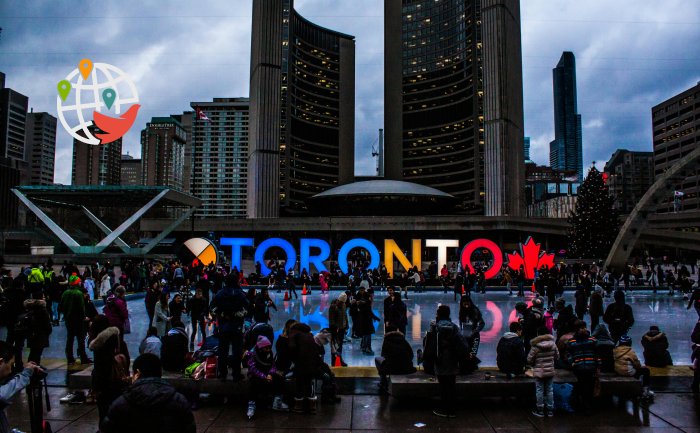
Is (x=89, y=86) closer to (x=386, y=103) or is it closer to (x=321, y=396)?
(x=321, y=396)

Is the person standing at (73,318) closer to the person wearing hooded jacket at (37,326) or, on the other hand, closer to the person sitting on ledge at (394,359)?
the person wearing hooded jacket at (37,326)

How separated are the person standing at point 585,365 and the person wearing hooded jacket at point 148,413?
19.3 feet

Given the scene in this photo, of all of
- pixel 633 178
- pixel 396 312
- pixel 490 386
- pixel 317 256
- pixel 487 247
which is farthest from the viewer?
pixel 633 178

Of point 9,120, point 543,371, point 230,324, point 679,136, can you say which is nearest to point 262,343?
point 230,324

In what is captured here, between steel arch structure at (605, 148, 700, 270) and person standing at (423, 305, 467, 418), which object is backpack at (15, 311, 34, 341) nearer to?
person standing at (423, 305, 467, 418)

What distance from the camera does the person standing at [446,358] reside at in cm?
682

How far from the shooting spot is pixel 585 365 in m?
7.02

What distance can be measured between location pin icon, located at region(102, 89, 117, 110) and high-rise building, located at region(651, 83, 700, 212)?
12113 cm

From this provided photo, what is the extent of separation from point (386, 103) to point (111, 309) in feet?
432

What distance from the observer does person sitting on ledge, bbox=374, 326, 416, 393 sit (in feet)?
25.9

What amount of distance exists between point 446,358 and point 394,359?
52.1 inches

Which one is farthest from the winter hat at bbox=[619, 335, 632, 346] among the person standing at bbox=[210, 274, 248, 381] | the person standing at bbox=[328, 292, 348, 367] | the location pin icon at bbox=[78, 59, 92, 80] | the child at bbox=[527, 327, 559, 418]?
the location pin icon at bbox=[78, 59, 92, 80]

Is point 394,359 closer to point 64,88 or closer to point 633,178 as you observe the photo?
point 64,88

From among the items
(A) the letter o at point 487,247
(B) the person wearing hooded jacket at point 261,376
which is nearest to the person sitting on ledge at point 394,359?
(B) the person wearing hooded jacket at point 261,376
